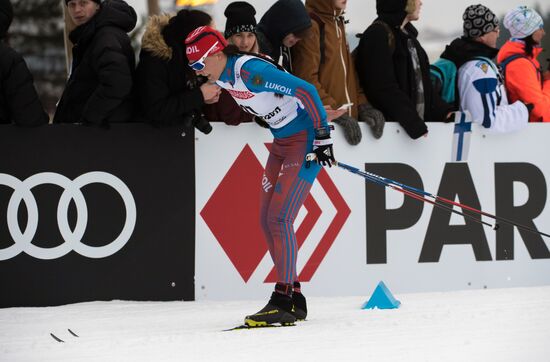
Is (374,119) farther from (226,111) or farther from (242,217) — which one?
(242,217)

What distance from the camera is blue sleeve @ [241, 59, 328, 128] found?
551 cm

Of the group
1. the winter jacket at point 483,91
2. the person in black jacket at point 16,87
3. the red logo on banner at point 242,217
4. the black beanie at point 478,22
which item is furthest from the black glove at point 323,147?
the black beanie at point 478,22

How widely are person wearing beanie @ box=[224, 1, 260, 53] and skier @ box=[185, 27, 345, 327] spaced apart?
98cm

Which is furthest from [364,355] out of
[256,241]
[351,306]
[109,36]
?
[109,36]

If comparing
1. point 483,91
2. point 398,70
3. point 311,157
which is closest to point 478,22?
point 483,91

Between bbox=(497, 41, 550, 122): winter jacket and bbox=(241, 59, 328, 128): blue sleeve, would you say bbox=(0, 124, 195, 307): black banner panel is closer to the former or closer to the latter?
bbox=(241, 59, 328, 128): blue sleeve

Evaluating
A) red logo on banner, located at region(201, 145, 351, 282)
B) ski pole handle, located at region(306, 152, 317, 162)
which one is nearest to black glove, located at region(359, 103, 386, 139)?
red logo on banner, located at region(201, 145, 351, 282)

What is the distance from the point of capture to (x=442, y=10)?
853 cm

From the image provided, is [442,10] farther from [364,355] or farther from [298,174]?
[364,355]

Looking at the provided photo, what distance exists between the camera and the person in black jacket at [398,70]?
721 centimetres

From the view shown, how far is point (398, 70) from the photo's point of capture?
7305 mm

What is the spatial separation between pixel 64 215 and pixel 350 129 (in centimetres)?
205

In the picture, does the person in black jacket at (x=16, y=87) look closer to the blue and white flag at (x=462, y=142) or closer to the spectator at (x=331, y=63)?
the spectator at (x=331, y=63)

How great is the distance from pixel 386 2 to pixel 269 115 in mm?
1966
